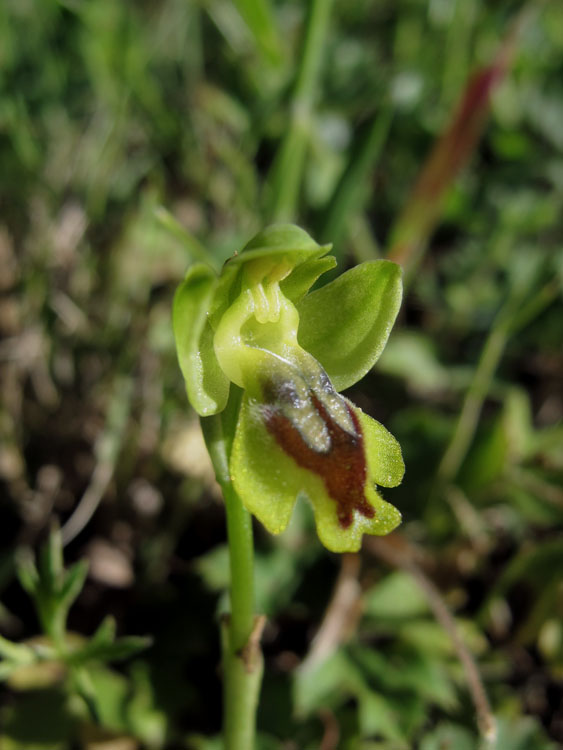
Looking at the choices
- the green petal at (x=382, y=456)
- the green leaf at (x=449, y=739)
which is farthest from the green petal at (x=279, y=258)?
the green leaf at (x=449, y=739)

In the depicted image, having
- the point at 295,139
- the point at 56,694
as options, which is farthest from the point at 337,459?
the point at 295,139

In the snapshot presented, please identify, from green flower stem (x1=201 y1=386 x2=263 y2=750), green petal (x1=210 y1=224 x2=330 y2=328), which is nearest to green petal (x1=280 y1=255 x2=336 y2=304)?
green petal (x1=210 y1=224 x2=330 y2=328)

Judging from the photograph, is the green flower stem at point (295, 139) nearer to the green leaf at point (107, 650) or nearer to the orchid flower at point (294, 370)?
the orchid flower at point (294, 370)

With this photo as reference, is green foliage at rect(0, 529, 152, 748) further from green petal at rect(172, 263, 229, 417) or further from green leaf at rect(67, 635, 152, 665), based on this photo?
green petal at rect(172, 263, 229, 417)

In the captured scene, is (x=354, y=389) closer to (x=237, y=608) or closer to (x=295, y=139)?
(x=295, y=139)

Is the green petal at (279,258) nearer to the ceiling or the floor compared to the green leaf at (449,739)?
nearer to the ceiling

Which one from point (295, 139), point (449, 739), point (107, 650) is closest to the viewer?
point (107, 650)
